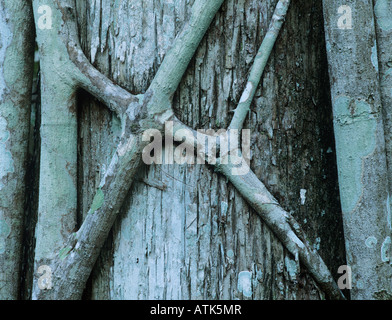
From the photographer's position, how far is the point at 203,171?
1094 mm

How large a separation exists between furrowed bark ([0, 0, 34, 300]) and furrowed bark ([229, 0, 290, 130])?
24.6 inches

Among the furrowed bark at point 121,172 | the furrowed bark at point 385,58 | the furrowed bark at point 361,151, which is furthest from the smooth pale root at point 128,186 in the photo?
the furrowed bark at point 385,58

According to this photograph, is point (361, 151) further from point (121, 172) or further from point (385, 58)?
point (121, 172)

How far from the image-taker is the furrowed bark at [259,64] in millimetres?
→ 1100

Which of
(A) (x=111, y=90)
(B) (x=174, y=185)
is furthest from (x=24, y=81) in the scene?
(B) (x=174, y=185)

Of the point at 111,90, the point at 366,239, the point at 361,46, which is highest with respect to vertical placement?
the point at 361,46

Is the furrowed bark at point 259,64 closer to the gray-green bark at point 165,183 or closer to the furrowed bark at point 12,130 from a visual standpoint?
the gray-green bark at point 165,183

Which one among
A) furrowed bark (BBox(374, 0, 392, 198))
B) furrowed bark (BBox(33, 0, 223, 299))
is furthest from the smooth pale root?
furrowed bark (BBox(374, 0, 392, 198))

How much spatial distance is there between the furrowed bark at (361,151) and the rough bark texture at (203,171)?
95mm

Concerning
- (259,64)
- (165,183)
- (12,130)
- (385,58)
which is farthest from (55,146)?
(385,58)

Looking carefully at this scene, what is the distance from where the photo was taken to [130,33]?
3.69 ft

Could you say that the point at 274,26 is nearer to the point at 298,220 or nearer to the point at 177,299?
the point at 298,220

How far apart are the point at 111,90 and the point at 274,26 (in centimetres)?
45

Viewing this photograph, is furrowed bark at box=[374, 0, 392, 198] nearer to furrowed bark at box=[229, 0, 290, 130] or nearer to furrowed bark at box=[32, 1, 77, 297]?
furrowed bark at box=[229, 0, 290, 130]
